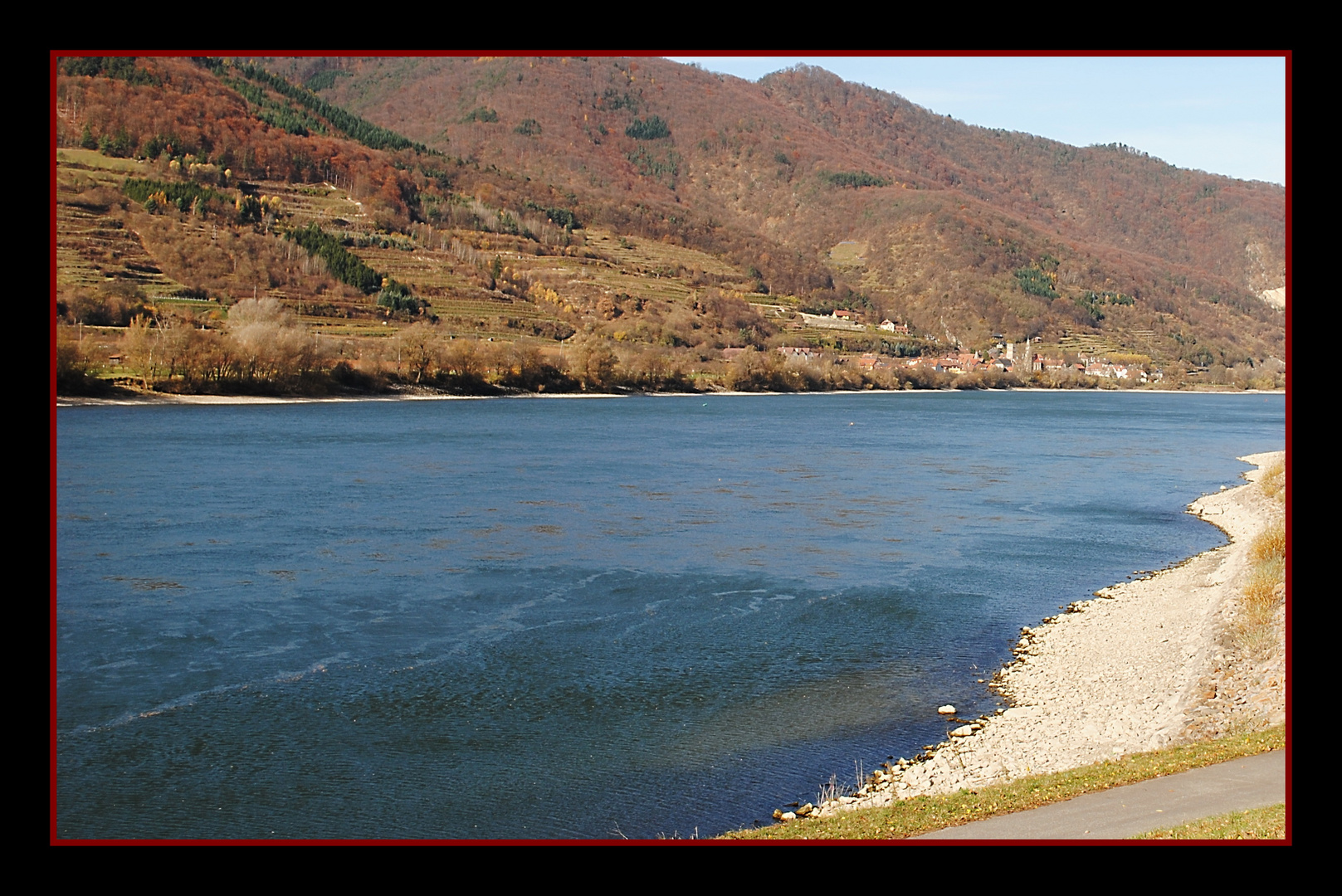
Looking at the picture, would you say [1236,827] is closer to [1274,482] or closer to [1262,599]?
[1262,599]

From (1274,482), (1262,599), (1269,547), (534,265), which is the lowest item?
(1262,599)

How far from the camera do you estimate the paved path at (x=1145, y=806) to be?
6.51m

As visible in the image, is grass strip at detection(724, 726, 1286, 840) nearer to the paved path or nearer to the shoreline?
the paved path

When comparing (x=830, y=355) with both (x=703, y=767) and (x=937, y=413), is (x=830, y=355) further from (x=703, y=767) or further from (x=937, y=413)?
(x=703, y=767)

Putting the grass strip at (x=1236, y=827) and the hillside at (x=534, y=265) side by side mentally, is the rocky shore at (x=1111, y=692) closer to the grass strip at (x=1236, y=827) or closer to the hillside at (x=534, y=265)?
the grass strip at (x=1236, y=827)

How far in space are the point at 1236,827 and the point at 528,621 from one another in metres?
10.6

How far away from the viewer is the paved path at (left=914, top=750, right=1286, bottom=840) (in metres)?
6.51

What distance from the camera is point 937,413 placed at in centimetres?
6569

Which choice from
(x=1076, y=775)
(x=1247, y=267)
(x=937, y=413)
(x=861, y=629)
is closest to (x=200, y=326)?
(x=937, y=413)

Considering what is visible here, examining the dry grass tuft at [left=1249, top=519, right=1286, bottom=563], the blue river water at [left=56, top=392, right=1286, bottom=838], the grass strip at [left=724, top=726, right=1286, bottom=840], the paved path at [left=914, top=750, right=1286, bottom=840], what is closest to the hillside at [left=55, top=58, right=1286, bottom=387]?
the blue river water at [left=56, top=392, right=1286, bottom=838]

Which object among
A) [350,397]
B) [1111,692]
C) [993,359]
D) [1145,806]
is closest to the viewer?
[1145,806]

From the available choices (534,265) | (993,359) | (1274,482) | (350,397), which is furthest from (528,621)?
(993,359)

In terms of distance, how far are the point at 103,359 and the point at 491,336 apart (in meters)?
28.4

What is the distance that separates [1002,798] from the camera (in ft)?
25.2
